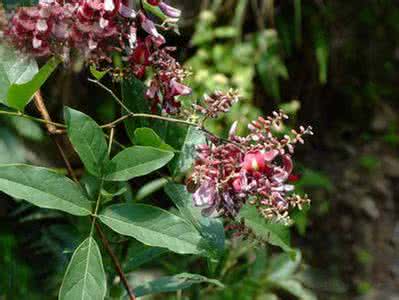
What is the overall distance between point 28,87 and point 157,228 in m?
0.20

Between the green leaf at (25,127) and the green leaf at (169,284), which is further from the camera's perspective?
the green leaf at (25,127)

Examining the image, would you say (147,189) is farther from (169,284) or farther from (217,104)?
(217,104)

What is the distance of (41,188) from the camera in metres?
0.79

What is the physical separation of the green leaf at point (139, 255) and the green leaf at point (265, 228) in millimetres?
192

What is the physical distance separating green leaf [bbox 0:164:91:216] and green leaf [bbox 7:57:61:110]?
8 cm

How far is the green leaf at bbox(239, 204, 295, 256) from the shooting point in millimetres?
949

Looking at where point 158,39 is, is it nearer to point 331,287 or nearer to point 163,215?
point 163,215

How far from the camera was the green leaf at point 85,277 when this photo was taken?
0.77 metres

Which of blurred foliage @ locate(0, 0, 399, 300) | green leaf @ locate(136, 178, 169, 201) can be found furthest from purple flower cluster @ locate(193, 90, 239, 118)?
blurred foliage @ locate(0, 0, 399, 300)

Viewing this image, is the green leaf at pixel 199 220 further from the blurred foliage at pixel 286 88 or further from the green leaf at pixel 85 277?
the blurred foliage at pixel 286 88

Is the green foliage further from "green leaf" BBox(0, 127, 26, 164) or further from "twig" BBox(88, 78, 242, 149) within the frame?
"green leaf" BBox(0, 127, 26, 164)

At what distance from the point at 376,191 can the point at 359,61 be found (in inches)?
21.5

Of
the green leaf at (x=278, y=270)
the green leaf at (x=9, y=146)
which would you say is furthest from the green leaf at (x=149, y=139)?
the green leaf at (x=9, y=146)

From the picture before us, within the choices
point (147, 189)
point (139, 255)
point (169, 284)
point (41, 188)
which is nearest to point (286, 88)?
point (147, 189)
